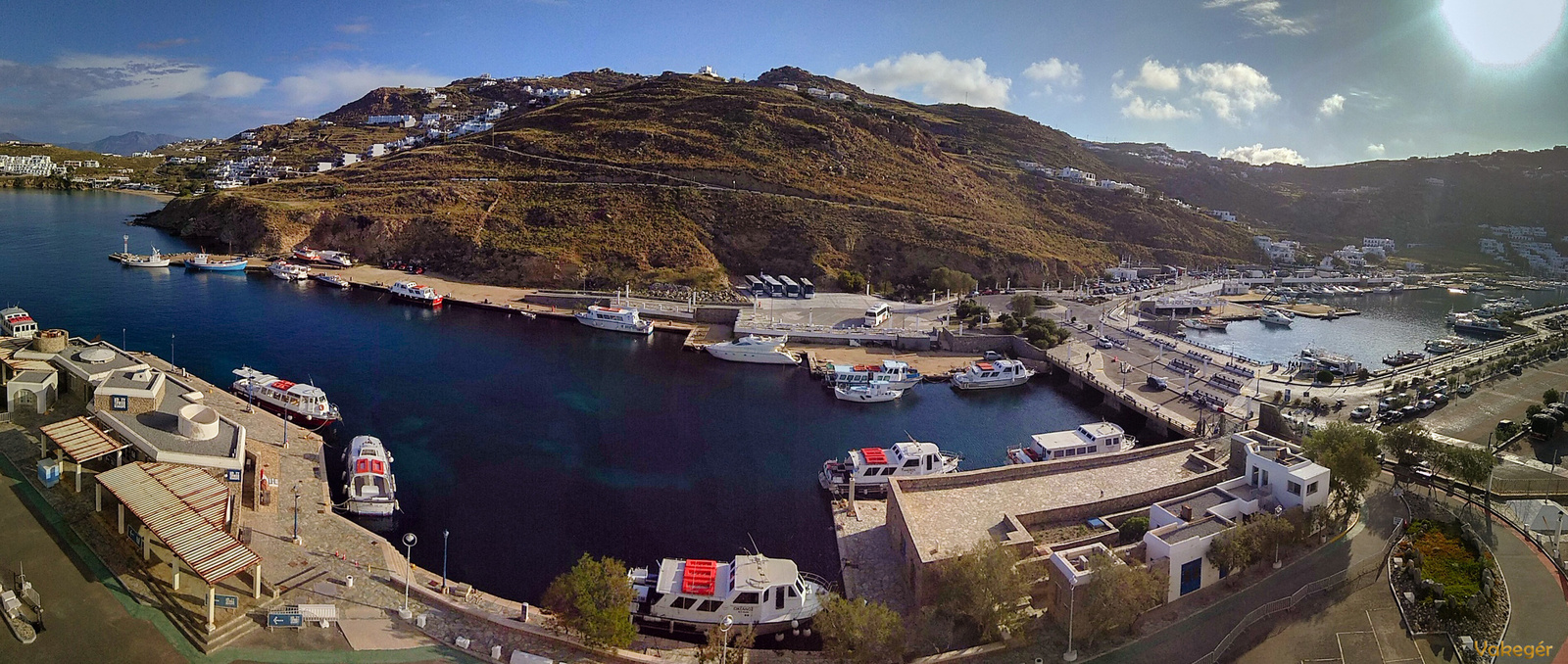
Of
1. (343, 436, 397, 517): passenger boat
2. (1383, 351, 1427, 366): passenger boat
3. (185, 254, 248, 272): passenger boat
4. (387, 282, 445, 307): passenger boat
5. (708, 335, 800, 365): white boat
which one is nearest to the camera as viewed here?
(343, 436, 397, 517): passenger boat

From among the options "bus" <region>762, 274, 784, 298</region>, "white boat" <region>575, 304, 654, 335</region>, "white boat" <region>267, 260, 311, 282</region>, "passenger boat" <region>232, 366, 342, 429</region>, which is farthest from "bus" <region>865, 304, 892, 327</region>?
"white boat" <region>267, 260, 311, 282</region>

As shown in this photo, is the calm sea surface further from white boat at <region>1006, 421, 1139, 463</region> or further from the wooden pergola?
the wooden pergola

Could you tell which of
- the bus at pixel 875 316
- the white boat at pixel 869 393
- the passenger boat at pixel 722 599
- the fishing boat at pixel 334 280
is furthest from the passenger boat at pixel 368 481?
the fishing boat at pixel 334 280

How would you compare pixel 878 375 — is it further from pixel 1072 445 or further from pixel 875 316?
pixel 875 316

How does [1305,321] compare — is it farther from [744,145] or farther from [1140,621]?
[1140,621]

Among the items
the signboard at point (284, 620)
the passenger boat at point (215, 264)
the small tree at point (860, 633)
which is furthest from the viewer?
the passenger boat at point (215, 264)

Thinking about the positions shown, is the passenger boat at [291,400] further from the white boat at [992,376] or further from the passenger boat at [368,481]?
the white boat at [992,376]

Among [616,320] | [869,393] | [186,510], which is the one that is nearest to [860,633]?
[186,510]
